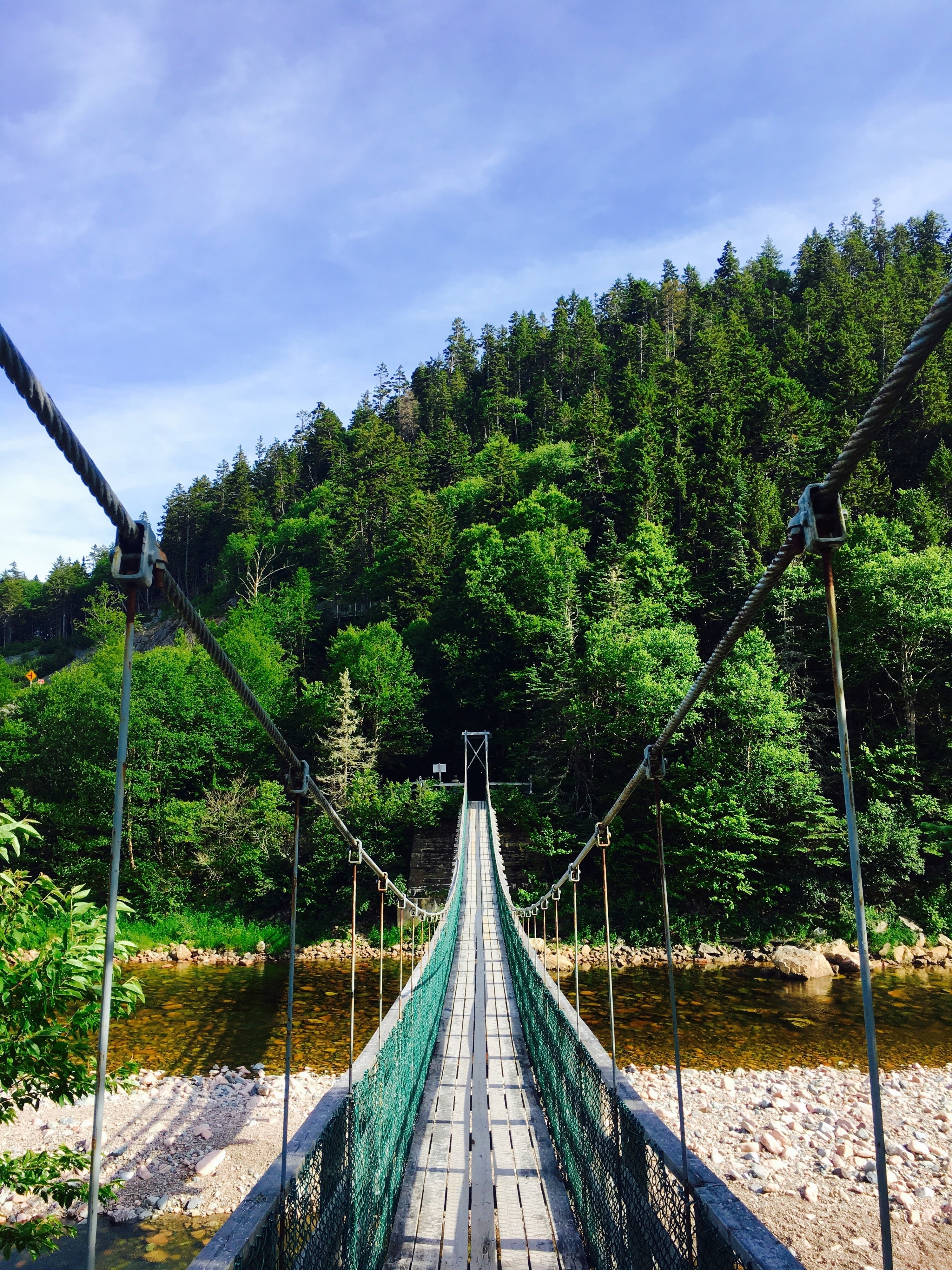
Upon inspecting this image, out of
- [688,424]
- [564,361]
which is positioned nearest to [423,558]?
[688,424]

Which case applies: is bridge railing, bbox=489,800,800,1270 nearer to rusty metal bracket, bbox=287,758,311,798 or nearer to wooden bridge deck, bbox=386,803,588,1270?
wooden bridge deck, bbox=386,803,588,1270

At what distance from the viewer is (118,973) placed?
11.8 ft

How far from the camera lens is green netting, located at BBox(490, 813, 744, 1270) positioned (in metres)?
1.70

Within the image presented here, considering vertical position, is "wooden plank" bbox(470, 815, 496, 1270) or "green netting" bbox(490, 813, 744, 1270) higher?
"green netting" bbox(490, 813, 744, 1270)

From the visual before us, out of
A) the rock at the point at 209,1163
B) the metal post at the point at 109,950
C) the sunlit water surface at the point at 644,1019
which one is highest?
the metal post at the point at 109,950

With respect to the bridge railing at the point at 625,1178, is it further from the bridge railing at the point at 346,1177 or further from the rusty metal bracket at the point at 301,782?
the rusty metal bracket at the point at 301,782

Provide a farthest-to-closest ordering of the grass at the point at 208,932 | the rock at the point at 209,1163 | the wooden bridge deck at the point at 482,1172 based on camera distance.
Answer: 1. the grass at the point at 208,932
2. the rock at the point at 209,1163
3. the wooden bridge deck at the point at 482,1172

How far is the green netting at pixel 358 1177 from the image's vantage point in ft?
5.83

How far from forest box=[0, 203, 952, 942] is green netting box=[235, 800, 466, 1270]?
36.5ft

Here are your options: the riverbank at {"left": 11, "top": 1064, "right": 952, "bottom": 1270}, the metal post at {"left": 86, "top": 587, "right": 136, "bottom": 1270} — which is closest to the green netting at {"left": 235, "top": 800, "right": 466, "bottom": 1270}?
the metal post at {"left": 86, "top": 587, "right": 136, "bottom": 1270}

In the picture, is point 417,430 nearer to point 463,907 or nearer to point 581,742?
point 581,742

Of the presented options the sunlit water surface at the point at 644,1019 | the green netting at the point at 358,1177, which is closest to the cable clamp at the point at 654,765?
the green netting at the point at 358,1177

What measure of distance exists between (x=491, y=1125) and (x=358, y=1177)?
64.3 inches

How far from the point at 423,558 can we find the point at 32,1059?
2451 centimetres
